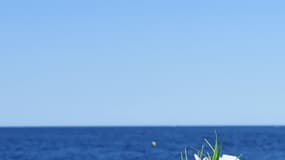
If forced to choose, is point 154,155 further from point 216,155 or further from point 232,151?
point 216,155

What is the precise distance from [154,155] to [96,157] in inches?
150

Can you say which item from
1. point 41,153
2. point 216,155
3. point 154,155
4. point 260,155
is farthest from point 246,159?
point 216,155

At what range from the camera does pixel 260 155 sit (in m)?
42.7

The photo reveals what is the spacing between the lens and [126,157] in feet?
136

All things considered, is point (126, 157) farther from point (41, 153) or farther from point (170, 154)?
point (41, 153)

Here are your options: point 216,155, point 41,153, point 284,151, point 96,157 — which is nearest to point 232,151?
point 284,151

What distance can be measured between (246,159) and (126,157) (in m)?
7.62

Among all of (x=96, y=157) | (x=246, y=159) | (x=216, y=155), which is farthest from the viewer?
(x=96, y=157)

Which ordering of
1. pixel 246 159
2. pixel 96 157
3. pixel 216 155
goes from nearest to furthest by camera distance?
pixel 216 155 → pixel 246 159 → pixel 96 157

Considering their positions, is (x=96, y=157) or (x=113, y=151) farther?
(x=113, y=151)

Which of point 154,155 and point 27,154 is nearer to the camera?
point 154,155

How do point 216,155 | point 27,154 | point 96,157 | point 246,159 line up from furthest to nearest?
point 27,154 < point 96,157 < point 246,159 < point 216,155

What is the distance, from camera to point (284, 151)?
46.2 m

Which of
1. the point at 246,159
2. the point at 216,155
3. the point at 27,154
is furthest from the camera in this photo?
the point at 27,154
